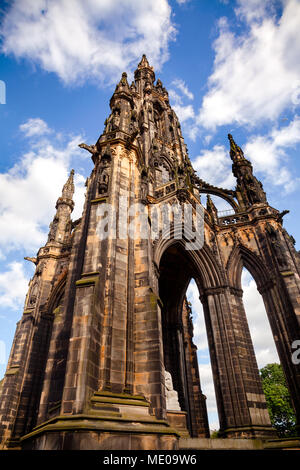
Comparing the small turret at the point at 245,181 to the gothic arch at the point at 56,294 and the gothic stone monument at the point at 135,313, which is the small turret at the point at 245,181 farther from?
the gothic arch at the point at 56,294

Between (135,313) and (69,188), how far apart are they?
49.1 ft

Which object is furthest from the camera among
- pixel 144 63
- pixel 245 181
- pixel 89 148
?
pixel 144 63

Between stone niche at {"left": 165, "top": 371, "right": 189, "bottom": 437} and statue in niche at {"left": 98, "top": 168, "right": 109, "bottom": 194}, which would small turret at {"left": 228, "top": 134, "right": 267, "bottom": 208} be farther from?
stone niche at {"left": 165, "top": 371, "right": 189, "bottom": 437}

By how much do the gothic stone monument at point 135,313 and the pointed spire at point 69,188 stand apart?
4.6 inches

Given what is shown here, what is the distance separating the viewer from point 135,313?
816cm

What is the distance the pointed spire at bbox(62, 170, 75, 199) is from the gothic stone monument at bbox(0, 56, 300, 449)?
0.39ft

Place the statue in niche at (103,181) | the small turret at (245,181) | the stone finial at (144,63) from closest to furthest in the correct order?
the statue in niche at (103,181) → the small turret at (245,181) → the stone finial at (144,63)

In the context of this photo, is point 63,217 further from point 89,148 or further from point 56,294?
point 89,148

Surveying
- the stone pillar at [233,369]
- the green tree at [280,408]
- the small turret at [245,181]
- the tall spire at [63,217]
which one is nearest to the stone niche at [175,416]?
the stone pillar at [233,369]

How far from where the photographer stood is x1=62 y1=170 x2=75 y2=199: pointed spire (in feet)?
67.5

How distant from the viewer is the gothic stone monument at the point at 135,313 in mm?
6117

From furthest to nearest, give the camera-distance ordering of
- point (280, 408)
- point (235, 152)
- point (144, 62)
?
point (144, 62) < point (280, 408) < point (235, 152)

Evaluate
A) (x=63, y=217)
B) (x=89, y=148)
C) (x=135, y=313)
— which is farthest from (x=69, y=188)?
(x=135, y=313)
